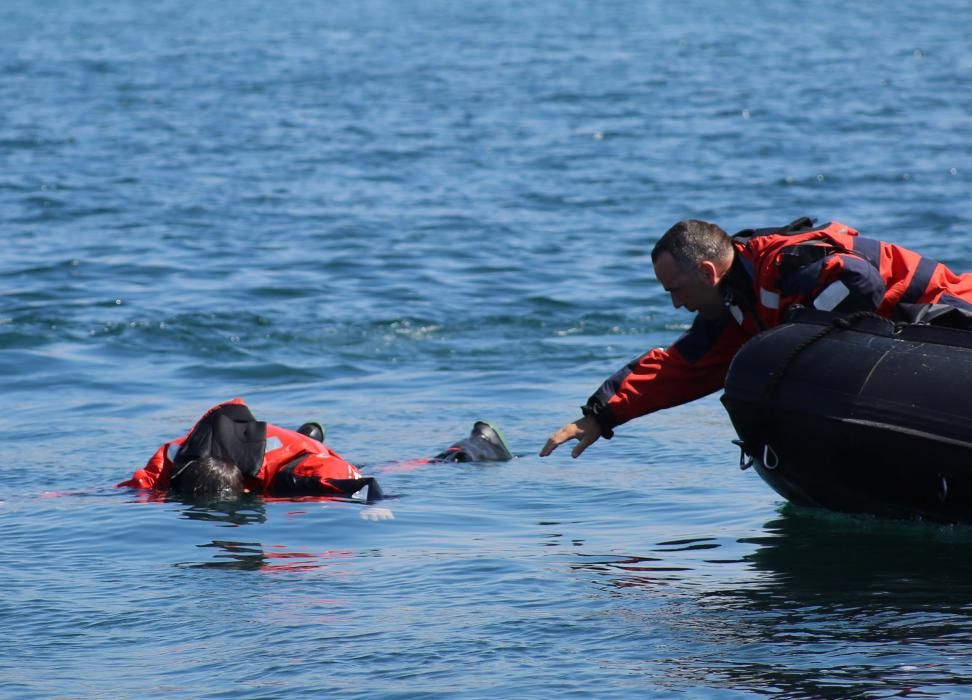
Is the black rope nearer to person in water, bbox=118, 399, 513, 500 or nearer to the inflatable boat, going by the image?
the inflatable boat

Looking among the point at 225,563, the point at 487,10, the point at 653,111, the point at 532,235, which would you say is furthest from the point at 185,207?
the point at 487,10

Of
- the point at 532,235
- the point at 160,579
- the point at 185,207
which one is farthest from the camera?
the point at 185,207

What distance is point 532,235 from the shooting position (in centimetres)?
1786

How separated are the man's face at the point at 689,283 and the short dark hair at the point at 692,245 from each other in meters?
0.03

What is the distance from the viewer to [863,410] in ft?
21.4

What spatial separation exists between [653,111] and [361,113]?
5.23 meters

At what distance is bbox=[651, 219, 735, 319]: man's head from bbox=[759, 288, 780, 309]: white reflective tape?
0.63 feet

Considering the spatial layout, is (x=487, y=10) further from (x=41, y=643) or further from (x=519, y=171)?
(x=41, y=643)

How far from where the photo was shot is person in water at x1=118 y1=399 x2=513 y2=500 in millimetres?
8031

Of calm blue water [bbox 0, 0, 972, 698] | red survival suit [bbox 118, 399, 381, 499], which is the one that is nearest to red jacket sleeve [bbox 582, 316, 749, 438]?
calm blue water [bbox 0, 0, 972, 698]

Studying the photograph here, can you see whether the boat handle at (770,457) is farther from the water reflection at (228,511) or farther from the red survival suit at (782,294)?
the water reflection at (228,511)

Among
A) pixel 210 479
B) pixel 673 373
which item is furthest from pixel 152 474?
pixel 673 373

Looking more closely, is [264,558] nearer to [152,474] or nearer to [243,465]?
[243,465]

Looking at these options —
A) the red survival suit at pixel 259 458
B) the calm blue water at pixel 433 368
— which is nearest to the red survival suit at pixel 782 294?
the calm blue water at pixel 433 368
